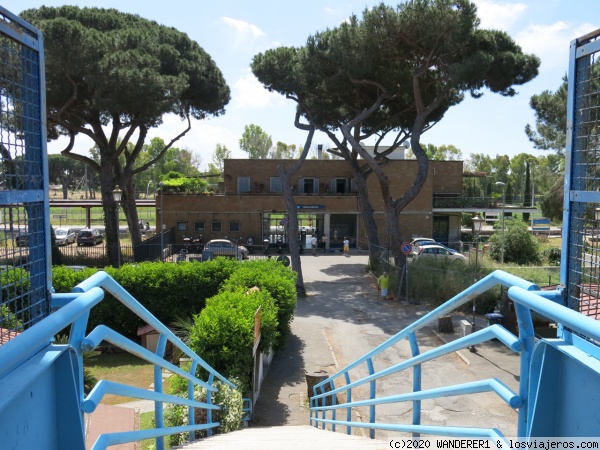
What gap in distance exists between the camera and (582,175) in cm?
245

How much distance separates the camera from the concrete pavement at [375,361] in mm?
9828

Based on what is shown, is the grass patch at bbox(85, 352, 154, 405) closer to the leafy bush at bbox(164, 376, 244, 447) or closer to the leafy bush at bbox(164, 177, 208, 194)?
the leafy bush at bbox(164, 376, 244, 447)

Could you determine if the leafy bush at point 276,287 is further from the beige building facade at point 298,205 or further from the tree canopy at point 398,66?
the beige building facade at point 298,205

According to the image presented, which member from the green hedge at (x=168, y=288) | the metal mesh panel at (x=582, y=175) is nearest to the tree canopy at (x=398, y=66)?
the green hedge at (x=168, y=288)

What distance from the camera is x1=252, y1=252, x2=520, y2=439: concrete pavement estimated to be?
32.2ft

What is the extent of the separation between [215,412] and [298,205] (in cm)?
2922

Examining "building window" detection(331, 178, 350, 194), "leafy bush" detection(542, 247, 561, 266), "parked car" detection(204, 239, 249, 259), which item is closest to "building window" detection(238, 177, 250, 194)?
"building window" detection(331, 178, 350, 194)

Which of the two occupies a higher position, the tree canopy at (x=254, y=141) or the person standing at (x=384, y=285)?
the tree canopy at (x=254, y=141)

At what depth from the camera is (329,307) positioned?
1966 centimetres

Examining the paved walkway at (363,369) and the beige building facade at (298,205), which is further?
the beige building facade at (298,205)

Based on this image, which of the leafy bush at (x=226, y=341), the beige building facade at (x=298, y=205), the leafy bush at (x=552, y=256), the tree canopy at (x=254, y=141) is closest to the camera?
the leafy bush at (x=226, y=341)

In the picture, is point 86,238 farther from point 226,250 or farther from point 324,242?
point 324,242

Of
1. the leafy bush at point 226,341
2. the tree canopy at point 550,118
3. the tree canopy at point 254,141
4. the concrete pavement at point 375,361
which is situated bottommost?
the concrete pavement at point 375,361

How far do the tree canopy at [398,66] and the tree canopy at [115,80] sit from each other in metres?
5.17
